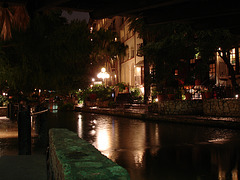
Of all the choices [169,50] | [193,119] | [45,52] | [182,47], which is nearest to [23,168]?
[45,52]

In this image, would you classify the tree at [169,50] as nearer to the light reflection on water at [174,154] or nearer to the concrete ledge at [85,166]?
the light reflection on water at [174,154]

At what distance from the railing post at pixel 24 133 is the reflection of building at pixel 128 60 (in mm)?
24905

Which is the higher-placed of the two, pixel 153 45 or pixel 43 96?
pixel 153 45

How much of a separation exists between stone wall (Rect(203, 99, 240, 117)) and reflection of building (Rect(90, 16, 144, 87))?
14.9 meters

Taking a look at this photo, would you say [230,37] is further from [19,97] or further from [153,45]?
[19,97]

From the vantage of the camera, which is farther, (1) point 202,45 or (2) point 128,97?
(2) point 128,97

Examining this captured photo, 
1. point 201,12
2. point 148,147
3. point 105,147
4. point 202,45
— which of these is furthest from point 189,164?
point 202,45

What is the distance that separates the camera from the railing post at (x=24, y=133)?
17.3ft

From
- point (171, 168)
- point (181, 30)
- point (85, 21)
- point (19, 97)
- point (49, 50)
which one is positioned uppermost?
point (181, 30)

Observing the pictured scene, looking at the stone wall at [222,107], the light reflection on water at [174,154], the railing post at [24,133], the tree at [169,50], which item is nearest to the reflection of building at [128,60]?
the tree at [169,50]

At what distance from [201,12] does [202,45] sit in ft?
45.4

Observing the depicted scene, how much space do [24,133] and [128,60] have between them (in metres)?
33.4

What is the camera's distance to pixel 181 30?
1827 cm

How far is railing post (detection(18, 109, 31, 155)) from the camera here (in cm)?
529
